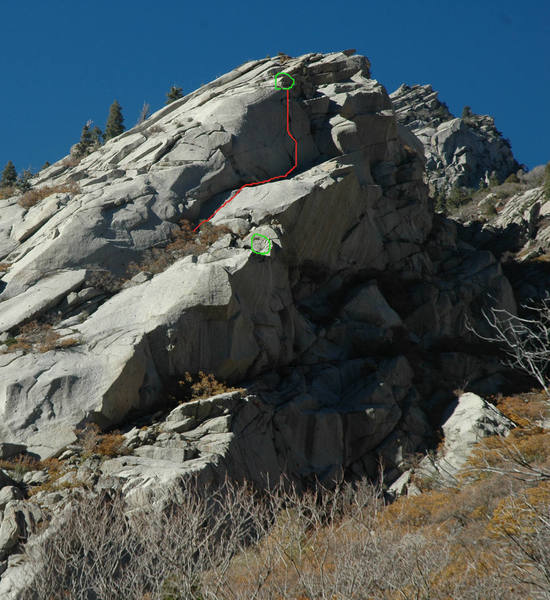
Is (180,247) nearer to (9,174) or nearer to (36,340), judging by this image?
(36,340)

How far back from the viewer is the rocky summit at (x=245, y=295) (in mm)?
21375

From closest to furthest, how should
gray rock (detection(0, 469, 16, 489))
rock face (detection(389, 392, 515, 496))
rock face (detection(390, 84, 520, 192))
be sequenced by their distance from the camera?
gray rock (detection(0, 469, 16, 489)), rock face (detection(389, 392, 515, 496)), rock face (detection(390, 84, 520, 192))

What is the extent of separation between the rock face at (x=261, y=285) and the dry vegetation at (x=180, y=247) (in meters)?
0.29

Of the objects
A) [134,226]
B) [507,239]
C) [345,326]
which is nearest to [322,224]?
[345,326]

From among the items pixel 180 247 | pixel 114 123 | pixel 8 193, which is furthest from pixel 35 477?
pixel 114 123

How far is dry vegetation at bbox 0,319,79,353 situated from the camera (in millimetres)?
22469

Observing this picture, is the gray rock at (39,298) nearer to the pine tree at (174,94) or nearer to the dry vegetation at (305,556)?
the dry vegetation at (305,556)

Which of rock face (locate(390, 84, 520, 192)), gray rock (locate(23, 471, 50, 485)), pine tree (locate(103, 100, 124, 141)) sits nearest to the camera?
gray rock (locate(23, 471, 50, 485))

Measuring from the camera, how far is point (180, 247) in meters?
27.8

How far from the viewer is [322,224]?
3098cm

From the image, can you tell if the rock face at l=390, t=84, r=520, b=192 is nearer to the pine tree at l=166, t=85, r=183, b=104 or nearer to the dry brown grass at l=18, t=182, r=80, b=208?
the pine tree at l=166, t=85, r=183, b=104

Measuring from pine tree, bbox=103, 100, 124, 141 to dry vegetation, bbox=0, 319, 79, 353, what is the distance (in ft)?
120

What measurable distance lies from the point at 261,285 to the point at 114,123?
37.2 m

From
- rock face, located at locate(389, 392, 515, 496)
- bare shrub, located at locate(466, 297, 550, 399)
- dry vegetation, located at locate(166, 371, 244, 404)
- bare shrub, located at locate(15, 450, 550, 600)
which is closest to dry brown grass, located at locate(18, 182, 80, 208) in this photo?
dry vegetation, located at locate(166, 371, 244, 404)
